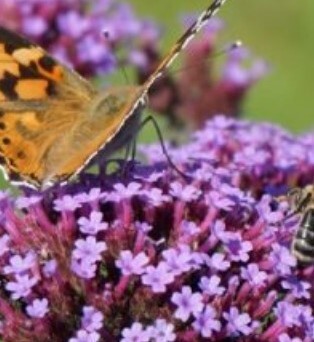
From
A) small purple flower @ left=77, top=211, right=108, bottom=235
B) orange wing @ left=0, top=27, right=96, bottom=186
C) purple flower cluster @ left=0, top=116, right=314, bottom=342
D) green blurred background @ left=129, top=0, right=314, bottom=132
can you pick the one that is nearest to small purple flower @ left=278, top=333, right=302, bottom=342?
purple flower cluster @ left=0, top=116, right=314, bottom=342

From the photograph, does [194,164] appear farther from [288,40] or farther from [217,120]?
[288,40]

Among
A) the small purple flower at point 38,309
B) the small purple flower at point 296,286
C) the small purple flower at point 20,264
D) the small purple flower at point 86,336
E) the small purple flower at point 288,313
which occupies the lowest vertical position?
the small purple flower at point 86,336

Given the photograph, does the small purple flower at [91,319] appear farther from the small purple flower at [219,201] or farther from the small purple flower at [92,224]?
the small purple flower at [219,201]

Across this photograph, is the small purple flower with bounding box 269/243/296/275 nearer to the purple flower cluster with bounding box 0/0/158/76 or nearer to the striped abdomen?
the striped abdomen

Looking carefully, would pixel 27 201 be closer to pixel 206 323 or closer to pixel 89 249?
pixel 89 249

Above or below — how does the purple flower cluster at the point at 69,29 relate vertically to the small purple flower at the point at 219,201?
above

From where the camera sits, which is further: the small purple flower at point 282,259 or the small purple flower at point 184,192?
the small purple flower at point 184,192

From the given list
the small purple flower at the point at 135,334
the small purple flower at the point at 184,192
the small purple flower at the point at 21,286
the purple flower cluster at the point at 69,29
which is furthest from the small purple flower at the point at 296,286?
the purple flower cluster at the point at 69,29

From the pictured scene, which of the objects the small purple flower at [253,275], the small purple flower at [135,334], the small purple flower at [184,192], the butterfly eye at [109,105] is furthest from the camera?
the butterfly eye at [109,105]
